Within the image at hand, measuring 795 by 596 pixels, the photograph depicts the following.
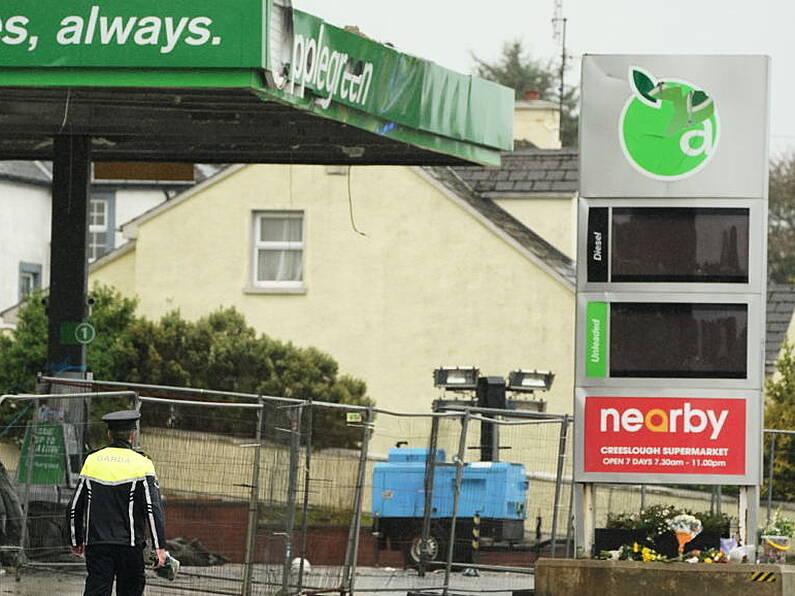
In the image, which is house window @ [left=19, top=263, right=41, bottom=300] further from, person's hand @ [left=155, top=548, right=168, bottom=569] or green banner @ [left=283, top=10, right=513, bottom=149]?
person's hand @ [left=155, top=548, right=168, bottom=569]

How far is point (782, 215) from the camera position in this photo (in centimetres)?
7619

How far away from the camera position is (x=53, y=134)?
73.7 ft

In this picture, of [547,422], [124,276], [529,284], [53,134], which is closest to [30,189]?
[124,276]

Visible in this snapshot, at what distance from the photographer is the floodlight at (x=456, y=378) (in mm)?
26922

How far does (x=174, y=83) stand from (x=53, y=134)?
19.2 ft

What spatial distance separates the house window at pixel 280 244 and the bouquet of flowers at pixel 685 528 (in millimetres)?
26574

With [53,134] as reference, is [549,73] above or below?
above

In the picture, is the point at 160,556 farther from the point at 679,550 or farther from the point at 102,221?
the point at 102,221

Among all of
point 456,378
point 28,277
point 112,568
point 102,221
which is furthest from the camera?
point 102,221

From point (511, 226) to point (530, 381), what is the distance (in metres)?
13.1

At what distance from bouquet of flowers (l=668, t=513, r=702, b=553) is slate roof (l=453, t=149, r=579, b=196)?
1064 inches

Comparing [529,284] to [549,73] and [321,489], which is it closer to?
[321,489]

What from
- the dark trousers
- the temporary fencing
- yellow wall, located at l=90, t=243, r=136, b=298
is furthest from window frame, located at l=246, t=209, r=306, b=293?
the dark trousers

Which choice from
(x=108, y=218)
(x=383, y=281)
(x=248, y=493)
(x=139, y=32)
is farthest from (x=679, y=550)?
(x=108, y=218)
